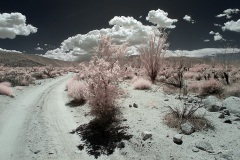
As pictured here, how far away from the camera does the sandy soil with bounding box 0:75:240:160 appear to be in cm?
657

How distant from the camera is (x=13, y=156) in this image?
7242 mm

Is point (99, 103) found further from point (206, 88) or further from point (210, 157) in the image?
point (206, 88)

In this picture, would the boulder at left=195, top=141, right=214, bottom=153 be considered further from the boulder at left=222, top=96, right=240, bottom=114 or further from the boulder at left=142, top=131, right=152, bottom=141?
the boulder at left=222, top=96, right=240, bottom=114

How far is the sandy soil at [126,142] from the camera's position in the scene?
259 inches

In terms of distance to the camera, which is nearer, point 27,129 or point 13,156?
point 13,156

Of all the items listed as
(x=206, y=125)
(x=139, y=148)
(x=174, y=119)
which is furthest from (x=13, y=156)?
(x=206, y=125)

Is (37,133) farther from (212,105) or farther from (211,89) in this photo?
(211,89)

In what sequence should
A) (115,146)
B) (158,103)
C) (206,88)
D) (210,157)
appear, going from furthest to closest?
1. (206,88)
2. (158,103)
3. (115,146)
4. (210,157)

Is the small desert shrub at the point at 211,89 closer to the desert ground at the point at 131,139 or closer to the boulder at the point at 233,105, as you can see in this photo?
the desert ground at the point at 131,139

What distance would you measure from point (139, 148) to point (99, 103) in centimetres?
276

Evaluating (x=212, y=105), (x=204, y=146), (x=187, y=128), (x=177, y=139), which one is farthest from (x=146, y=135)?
(x=212, y=105)

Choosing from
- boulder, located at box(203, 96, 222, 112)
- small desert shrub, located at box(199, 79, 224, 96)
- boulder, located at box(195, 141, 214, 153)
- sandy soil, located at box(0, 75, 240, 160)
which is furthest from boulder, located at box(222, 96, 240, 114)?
boulder, located at box(195, 141, 214, 153)

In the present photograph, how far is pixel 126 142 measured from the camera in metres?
7.46

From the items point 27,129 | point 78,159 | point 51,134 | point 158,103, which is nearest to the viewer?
point 78,159
